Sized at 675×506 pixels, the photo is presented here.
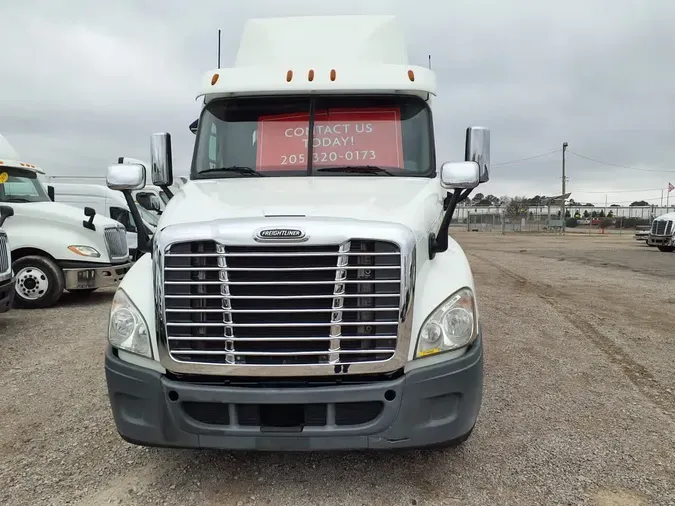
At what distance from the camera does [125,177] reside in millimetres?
4016

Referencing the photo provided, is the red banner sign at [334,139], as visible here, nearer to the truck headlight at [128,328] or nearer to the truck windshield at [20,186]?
the truck headlight at [128,328]

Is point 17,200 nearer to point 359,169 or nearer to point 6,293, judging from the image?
point 6,293

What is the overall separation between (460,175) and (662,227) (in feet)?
76.2

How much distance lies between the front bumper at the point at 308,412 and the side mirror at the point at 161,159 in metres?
2.03

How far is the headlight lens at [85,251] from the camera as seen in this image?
903 centimetres

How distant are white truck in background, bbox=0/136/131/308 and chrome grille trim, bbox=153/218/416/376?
6.86m

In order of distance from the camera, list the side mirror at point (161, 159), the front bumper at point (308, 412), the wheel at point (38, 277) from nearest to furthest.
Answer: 1. the front bumper at point (308, 412)
2. the side mirror at point (161, 159)
3. the wheel at point (38, 277)

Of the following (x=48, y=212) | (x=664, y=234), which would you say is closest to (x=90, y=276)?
(x=48, y=212)

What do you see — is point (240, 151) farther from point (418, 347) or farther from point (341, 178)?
point (418, 347)

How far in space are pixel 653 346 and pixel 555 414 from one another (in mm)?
2942

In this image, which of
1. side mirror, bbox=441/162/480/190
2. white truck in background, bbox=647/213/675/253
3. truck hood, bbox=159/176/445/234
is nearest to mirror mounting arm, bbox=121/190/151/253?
truck hood, bbox=159/176/445/234

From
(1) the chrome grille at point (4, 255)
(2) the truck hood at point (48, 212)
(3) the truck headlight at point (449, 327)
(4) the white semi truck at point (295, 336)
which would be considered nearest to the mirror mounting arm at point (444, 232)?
(4) the white semi truck at point (295, 336)

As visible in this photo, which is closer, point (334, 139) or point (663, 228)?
point (334, 139)

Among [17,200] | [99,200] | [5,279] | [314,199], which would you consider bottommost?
[5,279]
